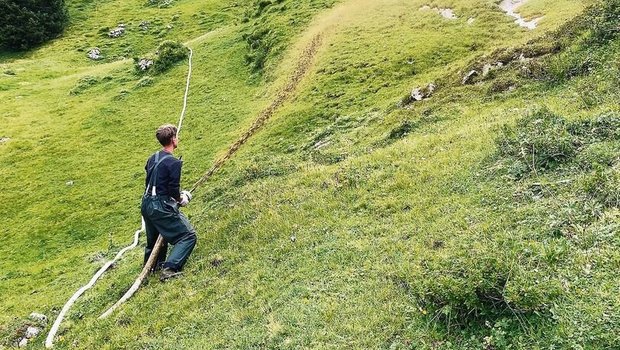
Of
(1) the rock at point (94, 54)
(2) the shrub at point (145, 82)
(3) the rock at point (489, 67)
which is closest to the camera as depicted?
(3) the rock at point (489, 67)

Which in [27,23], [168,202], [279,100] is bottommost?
[279,100]

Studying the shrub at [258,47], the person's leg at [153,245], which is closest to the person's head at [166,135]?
the person's leg at [153,245]

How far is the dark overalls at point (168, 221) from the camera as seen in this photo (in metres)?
12.6

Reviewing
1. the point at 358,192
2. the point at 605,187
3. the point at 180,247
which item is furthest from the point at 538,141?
the point at 180,247

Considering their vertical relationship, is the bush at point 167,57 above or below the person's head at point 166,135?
below

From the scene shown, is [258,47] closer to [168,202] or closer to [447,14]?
[447,14]

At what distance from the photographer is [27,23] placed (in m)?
54.9

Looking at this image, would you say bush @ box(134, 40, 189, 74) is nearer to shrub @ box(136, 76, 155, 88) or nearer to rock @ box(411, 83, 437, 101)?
shrub @ box(136, 76, 155, 88)

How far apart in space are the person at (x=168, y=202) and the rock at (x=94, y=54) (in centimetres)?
4550

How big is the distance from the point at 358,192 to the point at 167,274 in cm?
545

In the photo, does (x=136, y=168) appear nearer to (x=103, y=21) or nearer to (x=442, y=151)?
(x=442, y=151)

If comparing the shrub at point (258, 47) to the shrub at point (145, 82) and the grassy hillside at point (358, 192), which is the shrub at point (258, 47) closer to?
the grassy hillside at point (358, 192)

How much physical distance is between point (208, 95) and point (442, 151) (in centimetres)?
2247

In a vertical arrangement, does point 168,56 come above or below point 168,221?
below
